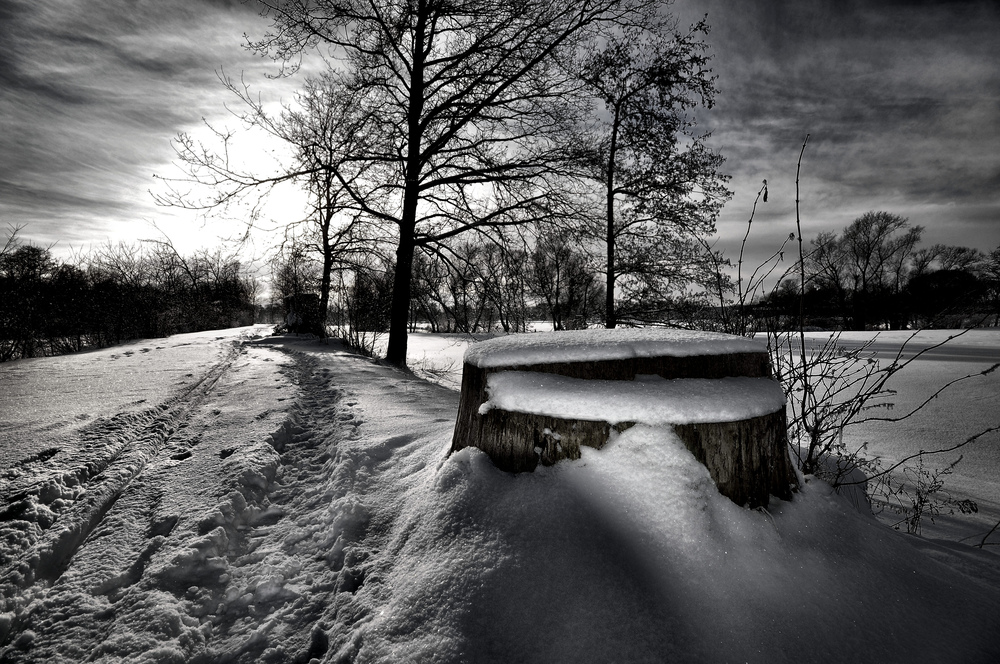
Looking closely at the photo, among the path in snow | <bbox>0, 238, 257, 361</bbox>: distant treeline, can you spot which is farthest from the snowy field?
<bbox>0, 238, 257, 361</bbox>: distant treeline

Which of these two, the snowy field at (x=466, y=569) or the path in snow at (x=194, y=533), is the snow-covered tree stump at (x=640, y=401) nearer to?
the snowy field at (x=466, y=569)

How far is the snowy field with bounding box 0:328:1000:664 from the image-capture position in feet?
3.31

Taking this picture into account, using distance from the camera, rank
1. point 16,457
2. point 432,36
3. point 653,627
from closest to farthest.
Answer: point 653,627 → point 16,457 → point 432,36

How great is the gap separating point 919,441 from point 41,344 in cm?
1538

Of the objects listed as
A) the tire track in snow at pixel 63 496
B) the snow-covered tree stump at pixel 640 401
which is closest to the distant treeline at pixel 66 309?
the tire track in snow at pixel 63 496

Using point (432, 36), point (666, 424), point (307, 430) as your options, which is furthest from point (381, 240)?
point (666, 424)

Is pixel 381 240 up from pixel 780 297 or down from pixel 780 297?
up

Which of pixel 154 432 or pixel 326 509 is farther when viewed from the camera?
pixel 154 432

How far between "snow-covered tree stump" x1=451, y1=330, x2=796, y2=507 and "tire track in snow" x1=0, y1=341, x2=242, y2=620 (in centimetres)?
165

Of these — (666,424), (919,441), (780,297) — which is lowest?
(919,441)

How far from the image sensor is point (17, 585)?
4.17ft

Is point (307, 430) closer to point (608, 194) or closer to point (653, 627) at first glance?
point (653, 627)

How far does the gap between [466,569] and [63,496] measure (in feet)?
6.69

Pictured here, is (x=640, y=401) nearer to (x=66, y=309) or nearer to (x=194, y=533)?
(x=194, y=533)
